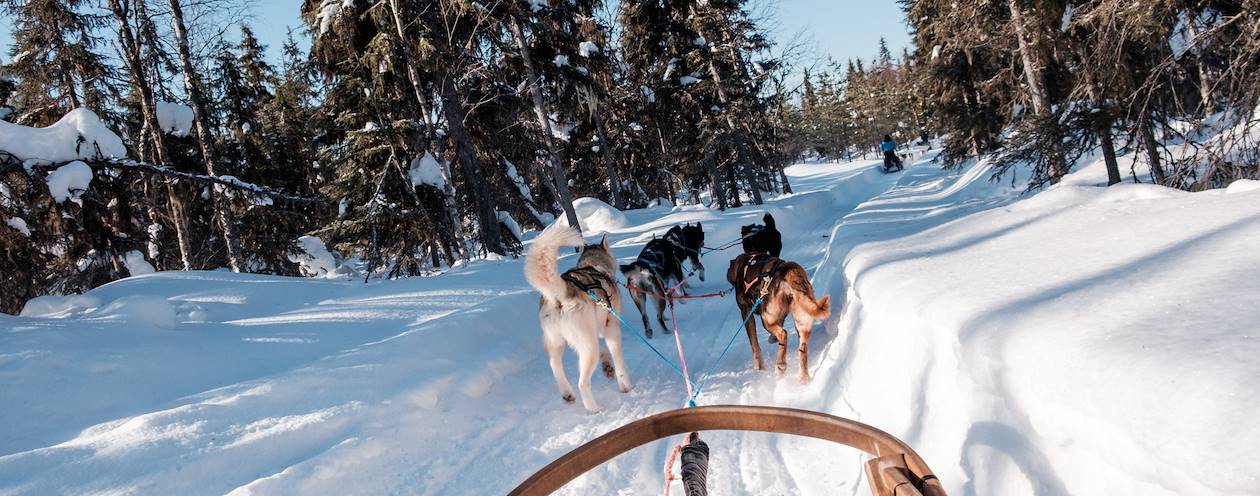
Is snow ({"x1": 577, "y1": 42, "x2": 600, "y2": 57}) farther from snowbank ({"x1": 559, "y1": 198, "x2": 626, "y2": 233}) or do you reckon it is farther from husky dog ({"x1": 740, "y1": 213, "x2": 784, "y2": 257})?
husky dog ({"x1": 740, "y1": 213, "x2": 784, "y2": 257})

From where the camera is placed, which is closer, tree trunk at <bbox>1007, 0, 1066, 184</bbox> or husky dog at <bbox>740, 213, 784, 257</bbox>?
husky dog at <bbox>740, 213, 784, 257</bbox>

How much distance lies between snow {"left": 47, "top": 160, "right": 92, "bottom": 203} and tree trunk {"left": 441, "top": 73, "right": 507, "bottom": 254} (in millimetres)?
7344

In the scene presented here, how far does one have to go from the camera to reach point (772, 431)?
1790mm

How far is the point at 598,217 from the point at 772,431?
15.6 m

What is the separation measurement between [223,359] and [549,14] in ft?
40.2

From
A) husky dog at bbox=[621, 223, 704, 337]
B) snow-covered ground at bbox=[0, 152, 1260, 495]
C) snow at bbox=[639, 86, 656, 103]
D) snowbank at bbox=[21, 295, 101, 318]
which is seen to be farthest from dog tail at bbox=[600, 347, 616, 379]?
snow at bbox=[639, 86, 656, 103]

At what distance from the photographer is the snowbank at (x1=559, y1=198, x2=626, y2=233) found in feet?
55.0

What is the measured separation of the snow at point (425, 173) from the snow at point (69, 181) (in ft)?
26.8

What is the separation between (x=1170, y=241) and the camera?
10.6ft

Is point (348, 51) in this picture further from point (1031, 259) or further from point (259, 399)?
point (1031, 259)

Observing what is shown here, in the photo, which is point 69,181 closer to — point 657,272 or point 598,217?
point 657,272

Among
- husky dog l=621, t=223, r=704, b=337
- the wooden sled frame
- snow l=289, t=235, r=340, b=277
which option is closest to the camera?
the wooden sled frame

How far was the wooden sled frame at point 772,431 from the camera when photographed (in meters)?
1.40

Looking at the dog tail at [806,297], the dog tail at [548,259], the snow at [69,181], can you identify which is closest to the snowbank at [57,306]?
the snow at [69,181]
